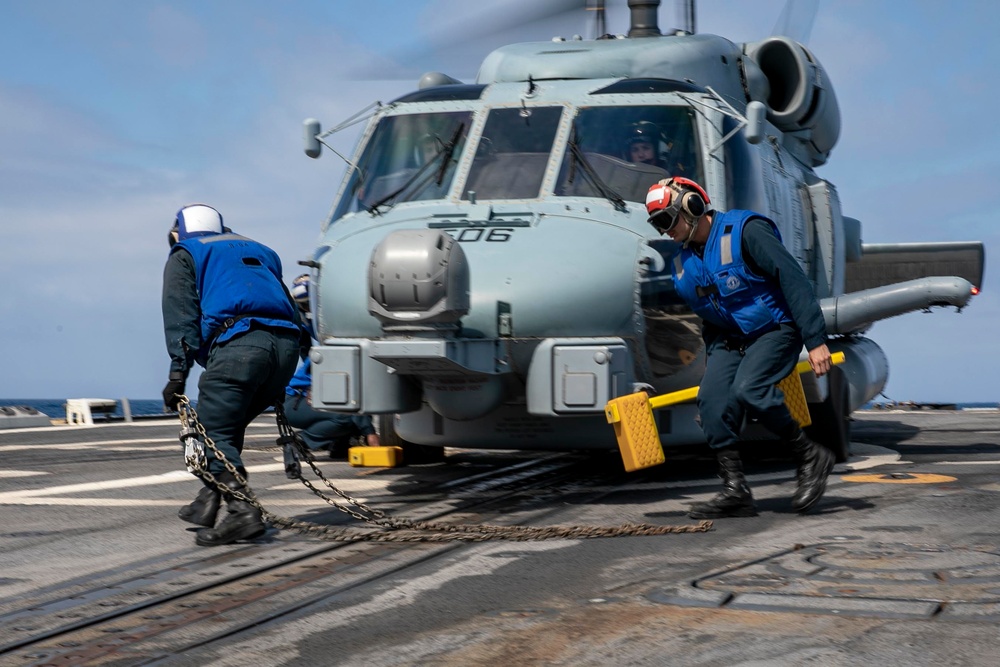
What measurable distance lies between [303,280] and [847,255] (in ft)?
17.8

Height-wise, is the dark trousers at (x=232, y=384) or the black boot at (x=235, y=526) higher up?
the dark trousers at (x=232, y=384)

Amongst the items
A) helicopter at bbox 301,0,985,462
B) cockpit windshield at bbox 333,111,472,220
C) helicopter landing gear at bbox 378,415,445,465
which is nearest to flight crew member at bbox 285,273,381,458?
helicopter landing gear at bbox 378,415,445,465

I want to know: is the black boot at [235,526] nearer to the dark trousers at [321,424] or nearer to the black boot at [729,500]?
the black boot at [729,500]

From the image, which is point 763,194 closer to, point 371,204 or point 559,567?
point 371,204

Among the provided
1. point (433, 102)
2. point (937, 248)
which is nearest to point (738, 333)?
point (433, 102)

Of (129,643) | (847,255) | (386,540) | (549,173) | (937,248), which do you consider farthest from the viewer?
(937,248)

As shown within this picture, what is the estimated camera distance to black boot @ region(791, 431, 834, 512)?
6.79m

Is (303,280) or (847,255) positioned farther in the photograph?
(847,255)

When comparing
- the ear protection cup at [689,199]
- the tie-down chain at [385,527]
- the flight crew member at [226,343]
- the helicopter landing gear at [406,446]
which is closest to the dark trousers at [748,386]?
the tie-down chain at [385,527]

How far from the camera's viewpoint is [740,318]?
6.77m

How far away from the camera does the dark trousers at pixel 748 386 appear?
21.8ft

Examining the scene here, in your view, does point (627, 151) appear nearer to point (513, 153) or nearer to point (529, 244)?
point (513, 153)

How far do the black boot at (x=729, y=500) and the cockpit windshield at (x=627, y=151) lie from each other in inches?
76.1

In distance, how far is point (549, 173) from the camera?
8.11 meters
